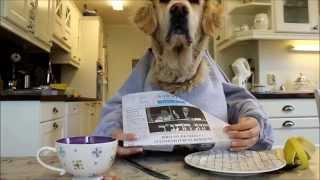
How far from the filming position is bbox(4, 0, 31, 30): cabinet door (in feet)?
6.51

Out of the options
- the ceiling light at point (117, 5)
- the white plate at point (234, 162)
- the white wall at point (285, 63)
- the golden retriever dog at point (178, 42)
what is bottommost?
the white plate at point (234, 162)

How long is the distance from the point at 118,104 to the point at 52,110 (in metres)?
1.40

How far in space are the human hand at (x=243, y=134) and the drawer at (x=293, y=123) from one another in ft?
5.62

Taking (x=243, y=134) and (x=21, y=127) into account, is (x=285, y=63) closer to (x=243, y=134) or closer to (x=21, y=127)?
(x=21, y=127)

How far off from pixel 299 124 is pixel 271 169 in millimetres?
1980

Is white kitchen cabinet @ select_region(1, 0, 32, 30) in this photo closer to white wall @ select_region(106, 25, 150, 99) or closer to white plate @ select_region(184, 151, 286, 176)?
white plate @ select_region(184, 151, 286, 176)

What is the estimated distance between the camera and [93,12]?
184 inches

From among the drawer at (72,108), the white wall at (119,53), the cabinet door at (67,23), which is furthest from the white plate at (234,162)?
the white wall at (119,53)

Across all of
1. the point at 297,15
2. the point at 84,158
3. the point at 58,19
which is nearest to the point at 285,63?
the point at 297,15

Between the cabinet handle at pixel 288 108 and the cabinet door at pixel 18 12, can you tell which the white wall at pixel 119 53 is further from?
the cabinet handle at pixel 288 108

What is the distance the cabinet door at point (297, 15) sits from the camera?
270cm

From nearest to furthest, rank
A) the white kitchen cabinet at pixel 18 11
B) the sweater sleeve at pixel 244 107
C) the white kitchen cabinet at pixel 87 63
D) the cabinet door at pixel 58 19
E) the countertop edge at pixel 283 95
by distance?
the sweater sleeve at pixel 244 107 → the white kitchen cabinet at pixel 18 11 → the countertop edge at pixel 283 95 → the cabinet door at pixel 58 19 → the white kitchen cabinet at pixel 87 63

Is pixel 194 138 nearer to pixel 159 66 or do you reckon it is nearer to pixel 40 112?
pixel 159 66

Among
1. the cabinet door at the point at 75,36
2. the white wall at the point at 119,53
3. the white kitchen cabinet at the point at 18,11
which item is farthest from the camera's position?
the white wall at the point at 119,53
